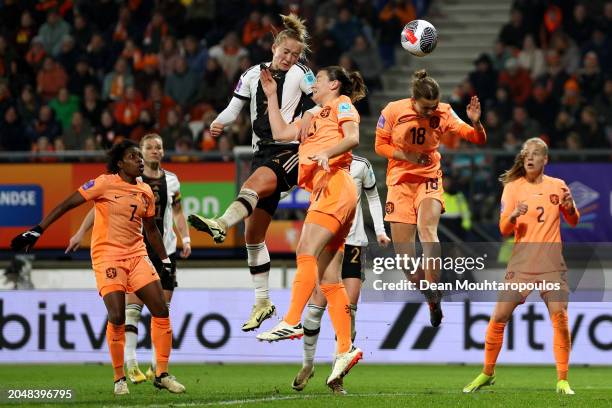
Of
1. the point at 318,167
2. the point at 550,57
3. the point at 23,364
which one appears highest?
the point at 550,57

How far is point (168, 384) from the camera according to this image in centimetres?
1183

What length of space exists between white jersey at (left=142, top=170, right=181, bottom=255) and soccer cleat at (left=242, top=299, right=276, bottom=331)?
2704 mm

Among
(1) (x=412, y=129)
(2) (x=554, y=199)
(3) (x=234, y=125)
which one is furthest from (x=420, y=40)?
(3) (x=234, y=125)

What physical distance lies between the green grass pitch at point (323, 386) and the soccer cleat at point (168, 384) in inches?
4.0

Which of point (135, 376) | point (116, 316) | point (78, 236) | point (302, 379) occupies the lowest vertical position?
point (135, 376)

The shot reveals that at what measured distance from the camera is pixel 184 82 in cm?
2123

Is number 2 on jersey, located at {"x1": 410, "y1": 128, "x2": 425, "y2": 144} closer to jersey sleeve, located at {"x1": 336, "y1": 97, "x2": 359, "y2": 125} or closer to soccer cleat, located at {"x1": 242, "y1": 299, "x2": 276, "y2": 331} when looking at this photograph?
jersey sleeve, located at {"x1": 336, "y1": 97, "x2": 359, "y2": 125}

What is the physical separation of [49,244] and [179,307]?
2552 millimetres

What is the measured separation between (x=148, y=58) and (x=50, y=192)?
4713 millimetres

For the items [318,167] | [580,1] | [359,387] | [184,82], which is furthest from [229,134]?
[318,167]

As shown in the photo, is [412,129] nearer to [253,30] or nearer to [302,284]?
[302,284]

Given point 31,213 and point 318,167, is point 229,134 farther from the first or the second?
point 318,167

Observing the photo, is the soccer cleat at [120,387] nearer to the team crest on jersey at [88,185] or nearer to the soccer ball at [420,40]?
the team crest on jersey at [88,185]

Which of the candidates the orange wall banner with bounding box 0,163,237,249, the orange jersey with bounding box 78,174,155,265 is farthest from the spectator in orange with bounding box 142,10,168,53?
the orange jersey with bounding box 78,174,155,265
